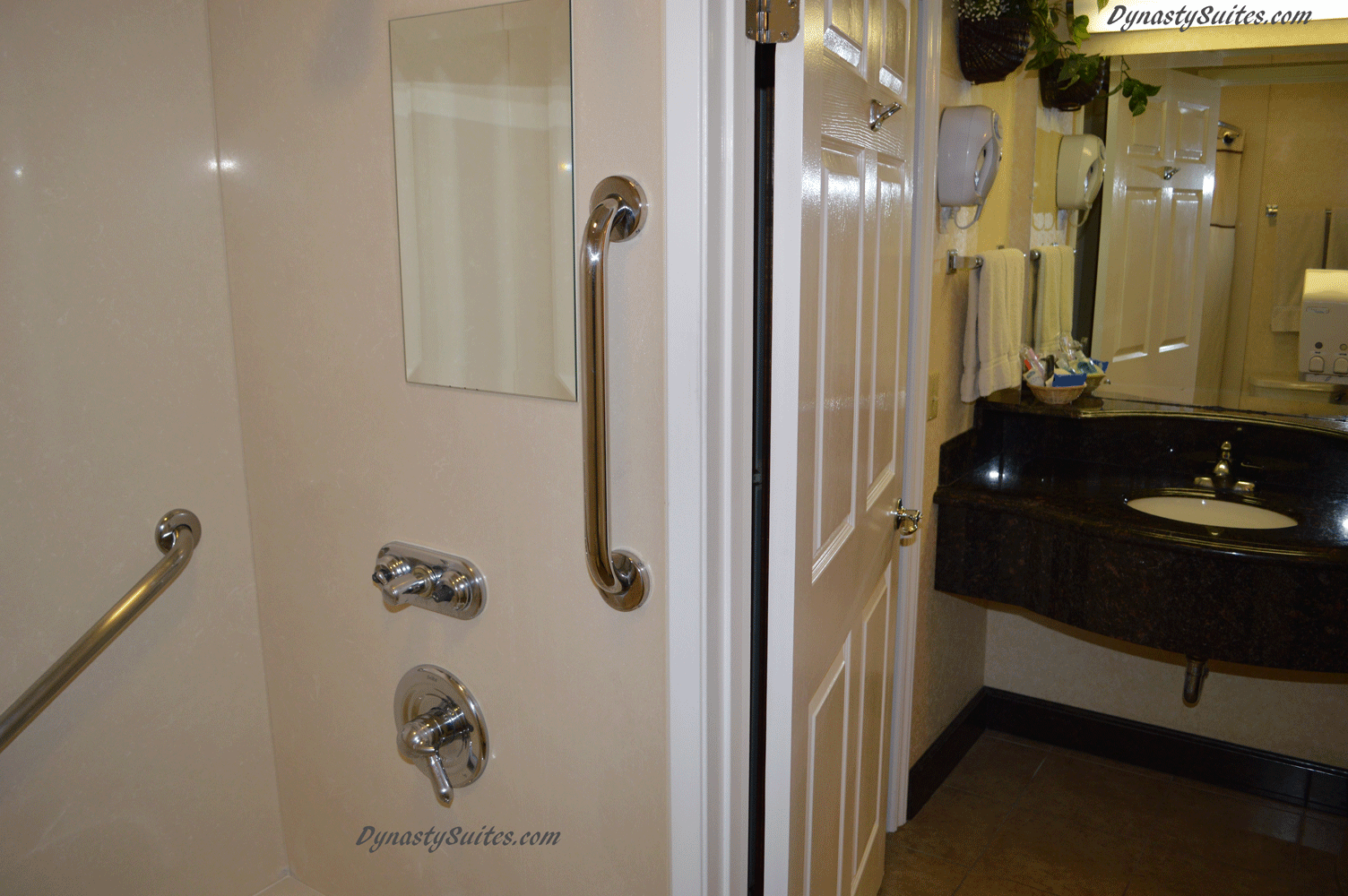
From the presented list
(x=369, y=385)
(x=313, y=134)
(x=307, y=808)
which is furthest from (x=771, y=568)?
(x=307, y=808)

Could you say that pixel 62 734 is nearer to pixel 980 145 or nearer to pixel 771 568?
pixel 771 568

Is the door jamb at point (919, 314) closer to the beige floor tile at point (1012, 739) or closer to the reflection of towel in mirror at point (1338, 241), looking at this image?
the beige floor tile at point (1012, 739)

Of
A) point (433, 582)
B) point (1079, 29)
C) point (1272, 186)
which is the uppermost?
point (1079, 29)

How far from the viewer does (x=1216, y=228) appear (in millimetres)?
2172

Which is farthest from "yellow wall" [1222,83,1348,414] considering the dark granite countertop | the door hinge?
the door hinge

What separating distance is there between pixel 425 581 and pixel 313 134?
65 centimetres

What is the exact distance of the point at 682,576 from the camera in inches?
40.7

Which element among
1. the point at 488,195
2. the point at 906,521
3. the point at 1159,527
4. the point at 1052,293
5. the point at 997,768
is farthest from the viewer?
the point at 997,768

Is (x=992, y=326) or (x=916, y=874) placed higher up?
(x=992, y=326)

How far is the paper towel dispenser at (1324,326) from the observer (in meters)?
2.05

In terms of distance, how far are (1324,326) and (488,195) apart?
6.41 ft

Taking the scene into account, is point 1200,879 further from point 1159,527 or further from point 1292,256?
point 1292,256

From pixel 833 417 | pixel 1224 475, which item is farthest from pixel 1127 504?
pixel 833 417

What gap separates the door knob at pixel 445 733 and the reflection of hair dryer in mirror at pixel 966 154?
135 centimetres
